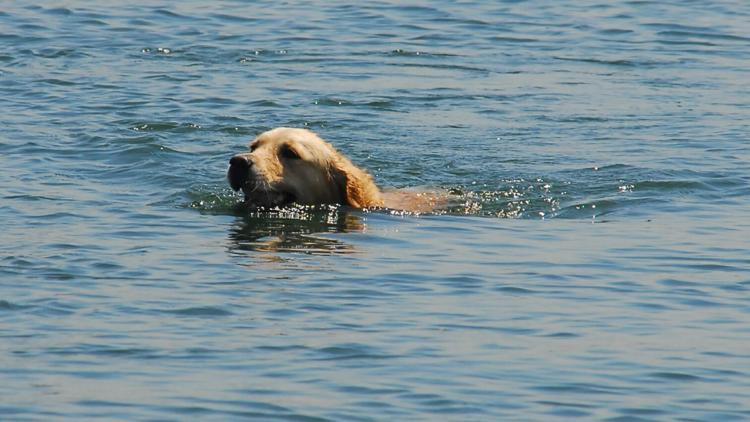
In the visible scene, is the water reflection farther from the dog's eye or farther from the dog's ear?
the dog's eye

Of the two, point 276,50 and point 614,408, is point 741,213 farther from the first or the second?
point 276,50

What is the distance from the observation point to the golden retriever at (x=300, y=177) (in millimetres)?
11906

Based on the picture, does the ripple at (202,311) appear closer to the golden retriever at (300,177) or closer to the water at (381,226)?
the water at (381,226)

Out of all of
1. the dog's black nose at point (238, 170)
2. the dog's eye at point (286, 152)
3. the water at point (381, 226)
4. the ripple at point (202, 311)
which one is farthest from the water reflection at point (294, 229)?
the ripple at point (202, 311)

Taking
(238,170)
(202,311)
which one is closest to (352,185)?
(238,170)

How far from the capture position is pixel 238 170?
11.8 m

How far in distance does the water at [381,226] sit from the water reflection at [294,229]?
4cm

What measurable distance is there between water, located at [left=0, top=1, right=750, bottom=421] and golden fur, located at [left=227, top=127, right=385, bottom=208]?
0.17 m

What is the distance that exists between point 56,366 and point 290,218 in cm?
469

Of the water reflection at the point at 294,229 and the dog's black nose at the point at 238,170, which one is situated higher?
the dog's black nose at the point at 238,170

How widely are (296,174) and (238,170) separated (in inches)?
21.6

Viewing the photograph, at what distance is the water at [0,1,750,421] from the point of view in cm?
767

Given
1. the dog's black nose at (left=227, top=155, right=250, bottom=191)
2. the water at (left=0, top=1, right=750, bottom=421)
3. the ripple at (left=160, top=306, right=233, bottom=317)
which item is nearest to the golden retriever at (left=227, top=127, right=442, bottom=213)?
the dog's black nose at (left=227, top=155, right=250, bottom=191)

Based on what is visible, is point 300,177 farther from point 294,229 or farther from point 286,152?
point 294,229
